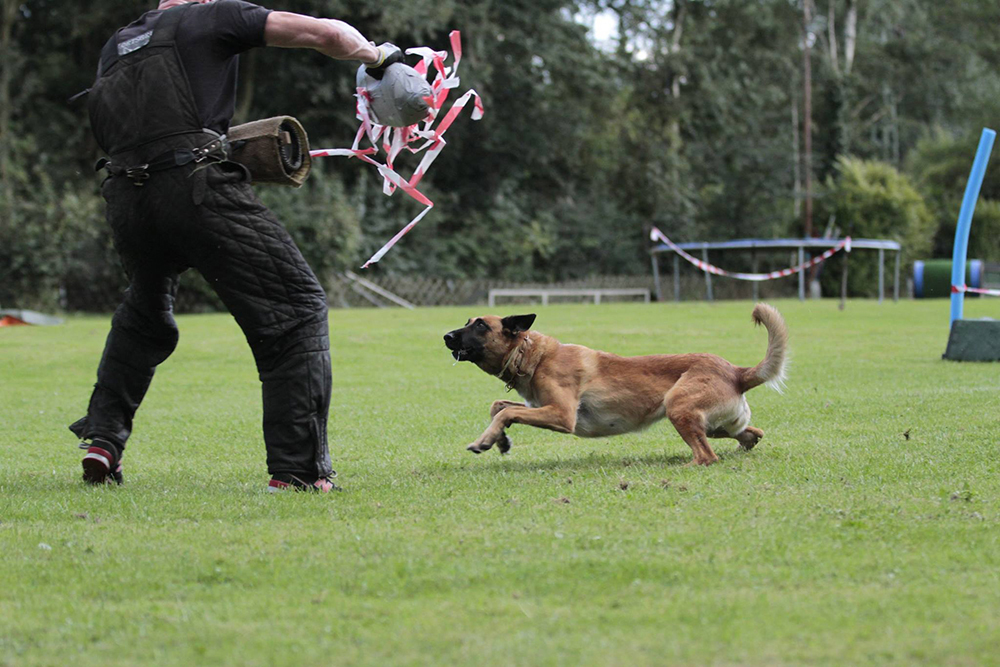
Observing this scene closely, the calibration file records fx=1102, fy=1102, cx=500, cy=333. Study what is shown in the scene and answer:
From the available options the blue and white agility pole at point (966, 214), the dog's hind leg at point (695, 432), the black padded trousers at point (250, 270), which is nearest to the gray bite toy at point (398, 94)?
the black padded trousers at point (250, 270)

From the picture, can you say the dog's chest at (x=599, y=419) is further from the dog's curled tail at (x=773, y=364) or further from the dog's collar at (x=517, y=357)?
the dog's curled tail at (x=773, y=364)

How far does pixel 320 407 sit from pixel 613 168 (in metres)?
39.5

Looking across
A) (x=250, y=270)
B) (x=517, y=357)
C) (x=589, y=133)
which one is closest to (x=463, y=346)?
(x=517, y=357)

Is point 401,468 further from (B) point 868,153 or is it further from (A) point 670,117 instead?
(B) point 868,153

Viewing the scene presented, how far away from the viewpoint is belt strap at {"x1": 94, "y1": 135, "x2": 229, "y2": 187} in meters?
4.86

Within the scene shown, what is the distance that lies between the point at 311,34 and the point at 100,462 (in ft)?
7.80

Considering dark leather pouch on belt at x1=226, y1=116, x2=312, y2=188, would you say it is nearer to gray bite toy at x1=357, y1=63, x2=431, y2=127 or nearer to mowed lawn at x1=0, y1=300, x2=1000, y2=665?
gray bite toy at x1=357, y1=63, x2=431, y2=127

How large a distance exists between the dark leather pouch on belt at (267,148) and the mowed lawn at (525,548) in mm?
1527

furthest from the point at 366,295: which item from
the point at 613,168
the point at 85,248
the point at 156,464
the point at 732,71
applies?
the point at 156,464

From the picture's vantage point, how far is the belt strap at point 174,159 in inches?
191

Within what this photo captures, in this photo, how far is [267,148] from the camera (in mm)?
5203

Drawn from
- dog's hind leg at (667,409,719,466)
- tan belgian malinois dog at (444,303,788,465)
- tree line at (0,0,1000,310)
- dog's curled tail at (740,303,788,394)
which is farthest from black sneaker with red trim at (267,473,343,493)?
tree line at (0,0,1000,310)

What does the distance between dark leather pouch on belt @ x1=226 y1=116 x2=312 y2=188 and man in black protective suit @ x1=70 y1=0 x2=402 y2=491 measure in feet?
0.44

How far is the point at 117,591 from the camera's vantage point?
3453mm
